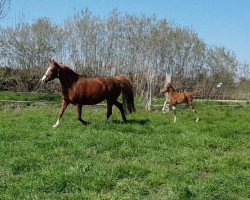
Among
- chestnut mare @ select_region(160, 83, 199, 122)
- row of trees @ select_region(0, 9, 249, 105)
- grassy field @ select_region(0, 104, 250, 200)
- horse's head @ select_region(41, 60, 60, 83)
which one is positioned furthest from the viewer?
row of trees @ select_region(0, 9, 249, 105)

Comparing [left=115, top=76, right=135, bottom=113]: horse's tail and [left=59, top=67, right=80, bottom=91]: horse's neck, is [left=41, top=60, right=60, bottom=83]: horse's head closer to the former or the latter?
[left=59, top=67, right=80, bottom=91]: horse's neck

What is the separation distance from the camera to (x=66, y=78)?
49.0 ft

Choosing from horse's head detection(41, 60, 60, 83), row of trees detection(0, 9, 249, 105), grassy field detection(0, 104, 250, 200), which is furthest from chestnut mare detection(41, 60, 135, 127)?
row of trees detection(0, 9, 249, 105)

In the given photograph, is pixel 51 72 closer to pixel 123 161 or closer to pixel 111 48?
pixel 123 161

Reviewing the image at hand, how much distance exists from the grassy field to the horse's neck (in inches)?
57.2

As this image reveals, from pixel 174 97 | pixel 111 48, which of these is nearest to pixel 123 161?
pixel 174 97

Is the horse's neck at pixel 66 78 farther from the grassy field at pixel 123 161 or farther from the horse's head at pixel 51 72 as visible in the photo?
the grassy field at pixel 123 161

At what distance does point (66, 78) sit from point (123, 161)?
21.1ft

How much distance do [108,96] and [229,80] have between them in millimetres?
35077

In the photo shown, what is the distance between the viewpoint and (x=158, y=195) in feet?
22.4

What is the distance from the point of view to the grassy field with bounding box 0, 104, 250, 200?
22.8 feet

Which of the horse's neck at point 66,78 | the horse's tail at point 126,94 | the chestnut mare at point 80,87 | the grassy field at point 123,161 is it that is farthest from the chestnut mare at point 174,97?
the horse's neck at point 66,78

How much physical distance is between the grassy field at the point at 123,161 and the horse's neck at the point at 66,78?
1452 millimetres

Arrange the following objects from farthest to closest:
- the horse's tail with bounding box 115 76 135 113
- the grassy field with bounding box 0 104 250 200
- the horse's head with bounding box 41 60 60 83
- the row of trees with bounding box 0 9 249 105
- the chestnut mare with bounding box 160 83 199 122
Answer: the row of trees with bounding box 0 9 249 105 < the chestnut mare with bounding box 160 83 199 122 < the horse's tail with bounding box 115 76 135 113 < the horse's head with bounding box 41 60 60 83 < the grassy field with bounding box 0 104 250 200
